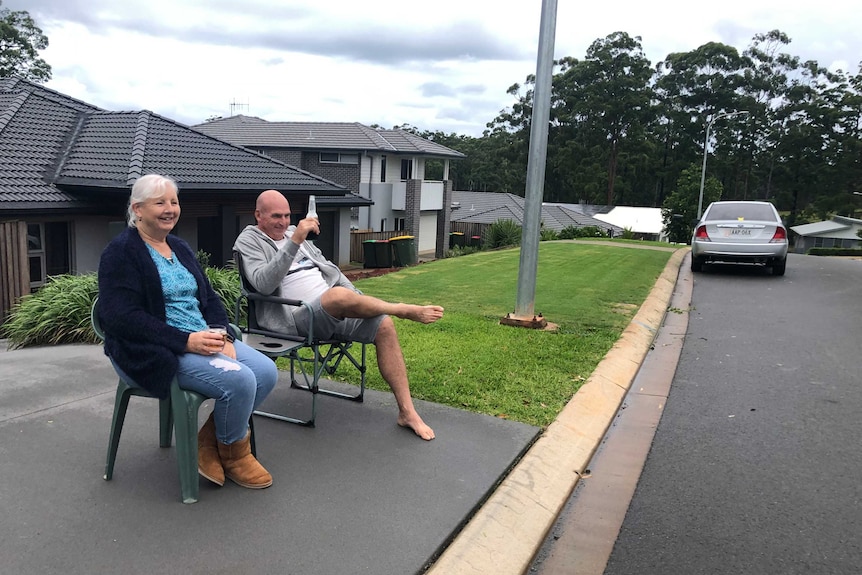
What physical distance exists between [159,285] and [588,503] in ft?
8.40

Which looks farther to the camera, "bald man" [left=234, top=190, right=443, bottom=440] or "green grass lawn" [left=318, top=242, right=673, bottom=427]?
"green grass lawn" [left=318, top=242, right=673, bottom=427]

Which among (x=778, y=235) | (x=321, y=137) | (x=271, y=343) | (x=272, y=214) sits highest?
(x=321, y=137)

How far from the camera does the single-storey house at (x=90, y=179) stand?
41.0 feet

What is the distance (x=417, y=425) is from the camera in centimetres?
444

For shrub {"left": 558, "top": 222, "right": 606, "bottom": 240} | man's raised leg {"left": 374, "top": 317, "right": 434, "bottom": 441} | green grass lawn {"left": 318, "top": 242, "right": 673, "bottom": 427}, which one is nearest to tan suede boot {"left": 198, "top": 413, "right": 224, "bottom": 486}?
man's raised leg {"left": 374, "top": 317, "right": 434, "bottom": 441}

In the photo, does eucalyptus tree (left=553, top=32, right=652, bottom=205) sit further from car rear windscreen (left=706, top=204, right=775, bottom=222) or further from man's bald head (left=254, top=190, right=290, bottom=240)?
man's bald head (left=254, top=190, right=290, bottom=240)

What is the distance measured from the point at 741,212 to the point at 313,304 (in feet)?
36.4

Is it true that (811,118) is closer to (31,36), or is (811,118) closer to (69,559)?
(31,36)

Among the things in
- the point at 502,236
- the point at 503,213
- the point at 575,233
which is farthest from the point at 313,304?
the point at 503,213

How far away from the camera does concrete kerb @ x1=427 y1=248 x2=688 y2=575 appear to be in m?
3.12

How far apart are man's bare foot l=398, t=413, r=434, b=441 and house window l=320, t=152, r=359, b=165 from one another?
31064 mm

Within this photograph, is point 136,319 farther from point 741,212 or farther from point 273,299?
point 741,212

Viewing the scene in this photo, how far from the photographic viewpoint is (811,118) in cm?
6159

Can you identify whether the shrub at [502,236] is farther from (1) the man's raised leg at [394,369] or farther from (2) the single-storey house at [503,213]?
(1) the man's raised leg at [394,369]
